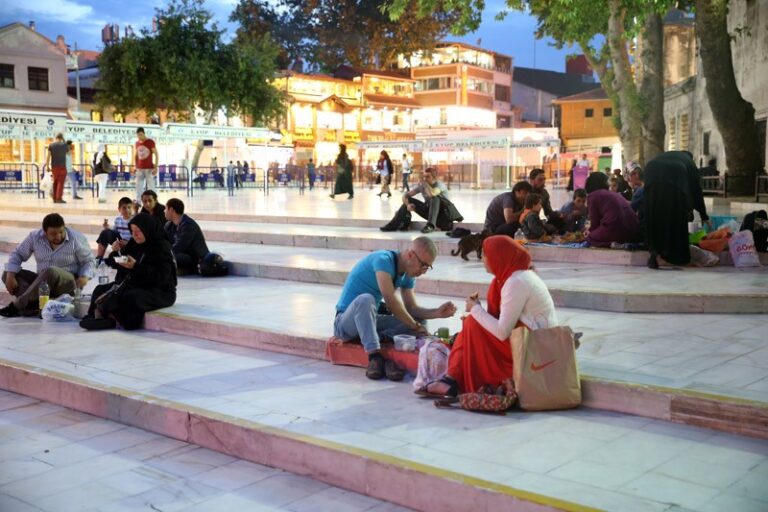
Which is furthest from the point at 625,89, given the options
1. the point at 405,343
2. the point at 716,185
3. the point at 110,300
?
the point at 405,343

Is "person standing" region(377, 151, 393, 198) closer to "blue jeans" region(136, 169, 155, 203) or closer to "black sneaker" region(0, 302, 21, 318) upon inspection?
"blue jeans" region(136, 169, 155, 203)

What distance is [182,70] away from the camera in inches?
1468

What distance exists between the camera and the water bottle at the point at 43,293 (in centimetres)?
880

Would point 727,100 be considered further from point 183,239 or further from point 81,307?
point 81,307

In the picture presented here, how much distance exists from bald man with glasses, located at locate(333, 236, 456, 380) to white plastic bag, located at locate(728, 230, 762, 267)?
5.20 meters

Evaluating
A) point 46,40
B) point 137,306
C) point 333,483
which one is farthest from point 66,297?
point 46,40

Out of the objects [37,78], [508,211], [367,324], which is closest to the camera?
[367,324]

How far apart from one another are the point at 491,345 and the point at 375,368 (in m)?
1.04

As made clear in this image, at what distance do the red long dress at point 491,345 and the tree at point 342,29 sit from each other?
153 feet

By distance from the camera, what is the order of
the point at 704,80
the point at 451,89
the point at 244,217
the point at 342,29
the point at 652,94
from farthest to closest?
the point at 451,89, the point at 342,29, the point at 704,80, the point at 652,94, the point at 244,217

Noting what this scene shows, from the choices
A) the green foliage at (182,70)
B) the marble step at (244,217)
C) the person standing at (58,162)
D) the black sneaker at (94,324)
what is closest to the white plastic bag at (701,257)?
the marble step at (244,217)

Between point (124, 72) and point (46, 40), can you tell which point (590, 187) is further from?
point (46, 40)

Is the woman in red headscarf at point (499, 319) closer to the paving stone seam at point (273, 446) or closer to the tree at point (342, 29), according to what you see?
the paving stone seam at point (273, 446)

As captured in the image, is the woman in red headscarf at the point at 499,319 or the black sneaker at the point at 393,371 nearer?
the woman in red headscarf at the point at 499,319
